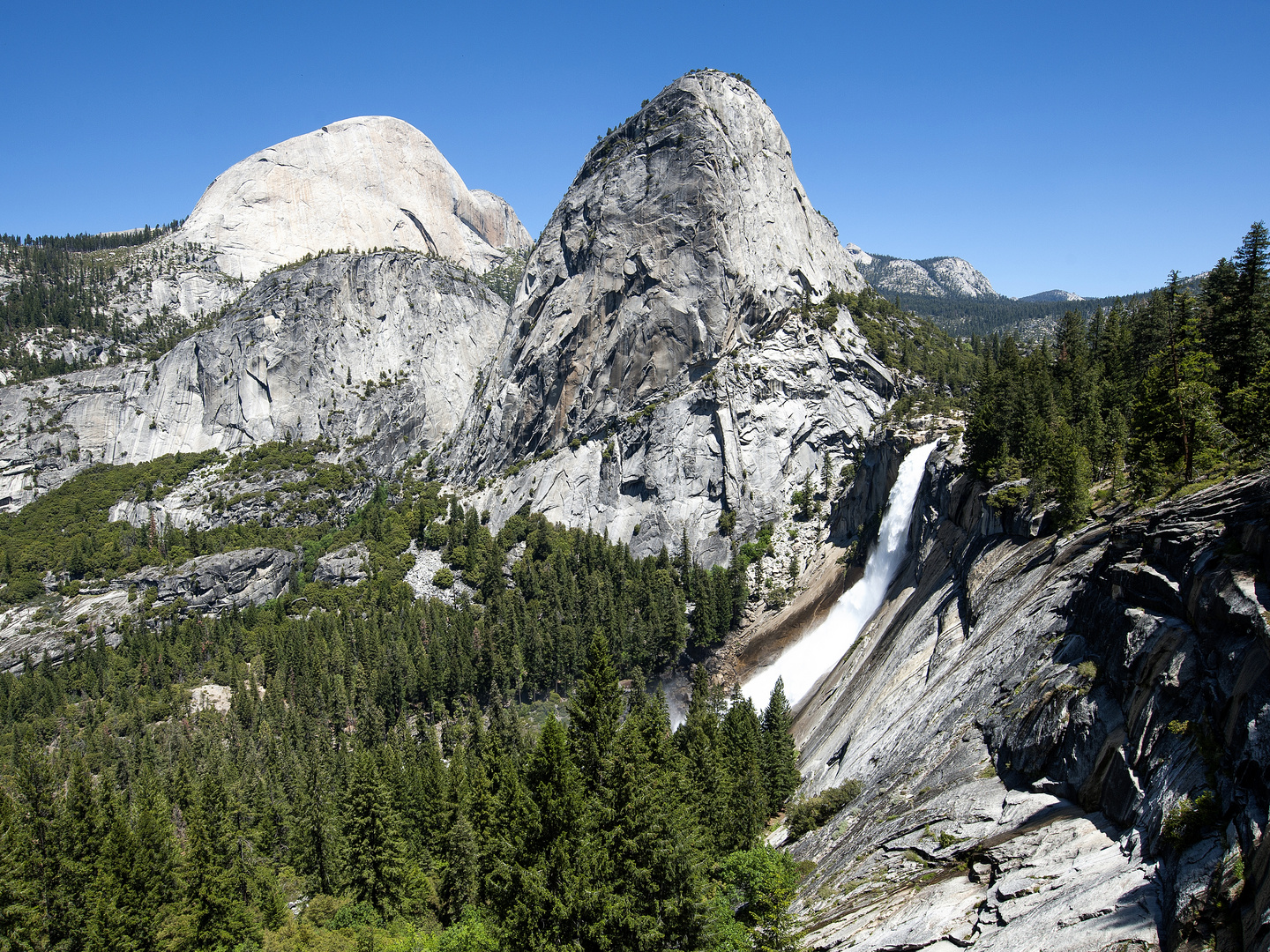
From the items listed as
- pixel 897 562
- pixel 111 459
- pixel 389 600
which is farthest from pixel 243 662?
pixel 111 459

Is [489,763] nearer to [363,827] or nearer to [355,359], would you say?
[363,827]

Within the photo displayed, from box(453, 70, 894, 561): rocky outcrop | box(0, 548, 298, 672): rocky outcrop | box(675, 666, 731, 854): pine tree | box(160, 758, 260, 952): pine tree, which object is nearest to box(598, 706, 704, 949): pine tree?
box(675, 666, 731, 854): pine tree

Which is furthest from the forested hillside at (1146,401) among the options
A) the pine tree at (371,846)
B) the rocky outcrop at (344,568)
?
the rocky outcrop at (344,568)

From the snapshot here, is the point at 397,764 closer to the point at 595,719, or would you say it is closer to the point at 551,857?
the point at 595,719

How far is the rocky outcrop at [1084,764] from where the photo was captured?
1750 centimetres

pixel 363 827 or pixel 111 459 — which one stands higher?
pixel 111 459

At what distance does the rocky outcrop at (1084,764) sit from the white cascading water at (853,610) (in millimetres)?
41042

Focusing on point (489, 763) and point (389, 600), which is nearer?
point (489, 763)

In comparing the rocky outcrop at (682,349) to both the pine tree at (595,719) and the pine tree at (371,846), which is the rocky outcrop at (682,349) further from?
the pine tree at (595,719)

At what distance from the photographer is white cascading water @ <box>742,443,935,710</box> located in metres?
85.9

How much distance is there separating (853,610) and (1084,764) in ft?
216

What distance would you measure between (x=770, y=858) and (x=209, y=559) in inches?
5580

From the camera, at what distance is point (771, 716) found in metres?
60.4

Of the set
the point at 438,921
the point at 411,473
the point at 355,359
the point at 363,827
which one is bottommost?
the point at 438,921
